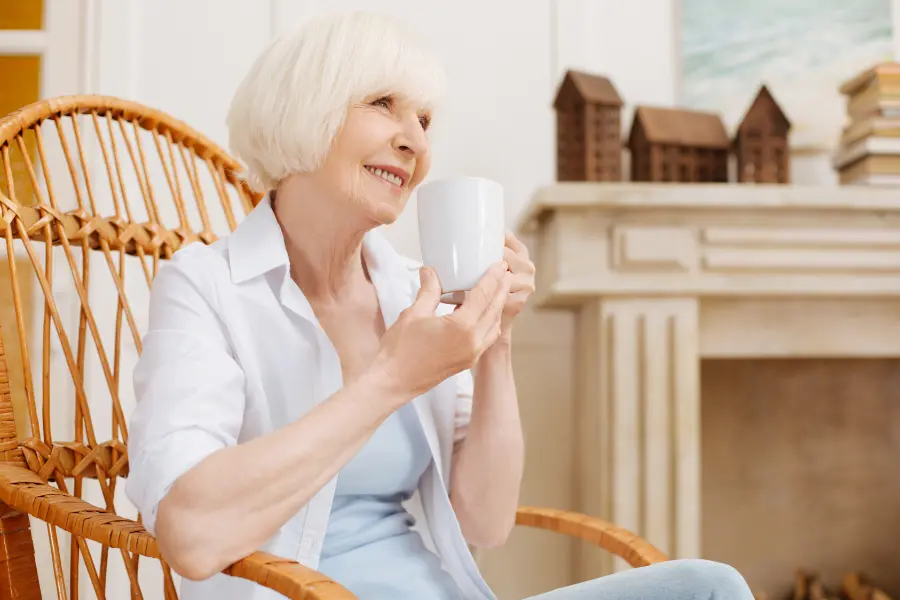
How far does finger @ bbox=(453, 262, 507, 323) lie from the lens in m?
0.72

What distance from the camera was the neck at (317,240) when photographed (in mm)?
900

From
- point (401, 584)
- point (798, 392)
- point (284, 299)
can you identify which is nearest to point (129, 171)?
point (284, 299)

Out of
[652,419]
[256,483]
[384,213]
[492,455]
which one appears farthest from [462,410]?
[652,419]

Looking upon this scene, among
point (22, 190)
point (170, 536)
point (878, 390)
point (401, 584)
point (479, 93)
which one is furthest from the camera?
point (878, 390)

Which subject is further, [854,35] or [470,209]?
[854,35]

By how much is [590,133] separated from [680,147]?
0.19 m

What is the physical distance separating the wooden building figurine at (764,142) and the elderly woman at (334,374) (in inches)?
36.4

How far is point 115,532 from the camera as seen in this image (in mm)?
733

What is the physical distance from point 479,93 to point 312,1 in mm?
437

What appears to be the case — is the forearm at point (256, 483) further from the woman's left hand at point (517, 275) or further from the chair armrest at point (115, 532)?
the woman's left hand at point (517, 275)

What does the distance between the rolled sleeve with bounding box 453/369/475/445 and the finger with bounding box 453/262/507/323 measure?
0.96ft

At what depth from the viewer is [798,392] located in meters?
1.95

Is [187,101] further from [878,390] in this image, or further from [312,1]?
[878,390]

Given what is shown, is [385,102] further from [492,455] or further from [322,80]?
[492,455]
